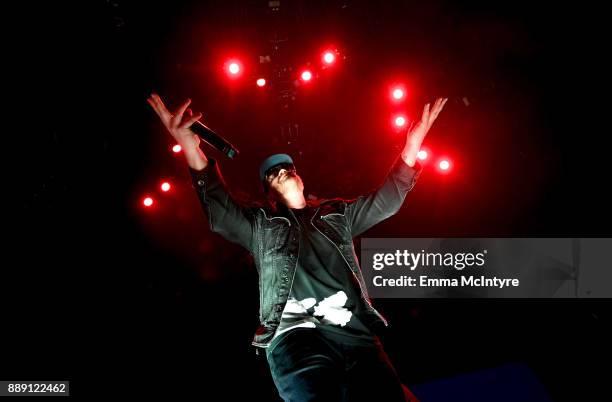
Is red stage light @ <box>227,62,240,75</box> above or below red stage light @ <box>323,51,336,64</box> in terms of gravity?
below

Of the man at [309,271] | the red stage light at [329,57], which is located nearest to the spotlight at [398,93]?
the red stage light at [329,57]

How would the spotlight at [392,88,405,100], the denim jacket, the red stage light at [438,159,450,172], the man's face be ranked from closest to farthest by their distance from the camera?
the denim jacket → the man's face → the red stage light at [438,159,450,172] → the spotlight at [392,88,405,100]

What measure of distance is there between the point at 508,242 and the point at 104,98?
4.35 meters

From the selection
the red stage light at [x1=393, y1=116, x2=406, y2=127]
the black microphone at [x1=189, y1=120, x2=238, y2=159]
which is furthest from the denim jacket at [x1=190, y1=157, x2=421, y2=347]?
the red stage light at [x1=393, y1=116, x2=406, y2=127]

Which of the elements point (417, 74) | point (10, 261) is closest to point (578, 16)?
point (417, 74)

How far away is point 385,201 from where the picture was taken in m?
2.74

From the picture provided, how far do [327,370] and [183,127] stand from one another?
55.2 inches

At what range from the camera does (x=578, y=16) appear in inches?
171

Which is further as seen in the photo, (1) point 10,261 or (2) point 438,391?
(1) point 10,261

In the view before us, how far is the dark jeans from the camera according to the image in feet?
6.29

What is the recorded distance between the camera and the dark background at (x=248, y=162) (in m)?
4.09

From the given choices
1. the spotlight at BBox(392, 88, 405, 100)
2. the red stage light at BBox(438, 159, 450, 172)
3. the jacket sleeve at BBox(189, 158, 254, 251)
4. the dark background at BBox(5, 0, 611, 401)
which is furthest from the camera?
the spotlight at BBox(392, 88, 405, 100)

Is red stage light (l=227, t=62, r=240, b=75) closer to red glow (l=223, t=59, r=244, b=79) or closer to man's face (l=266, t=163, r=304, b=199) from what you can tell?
red glow (l=223, t=59, r=244, b=79)

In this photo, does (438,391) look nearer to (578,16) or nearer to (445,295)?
(445,295)
